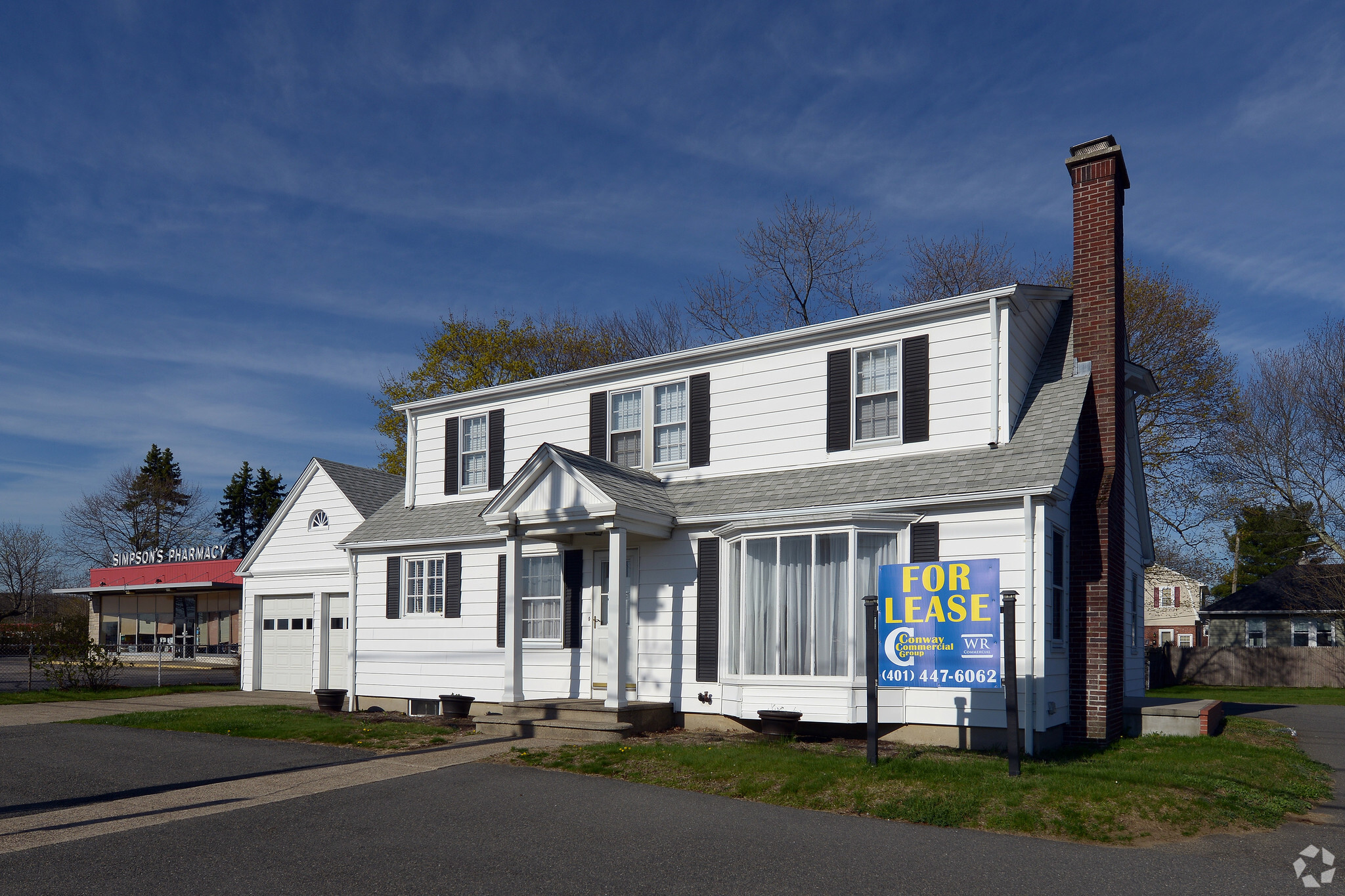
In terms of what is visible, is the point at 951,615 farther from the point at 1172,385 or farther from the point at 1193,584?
the point at 1193,584

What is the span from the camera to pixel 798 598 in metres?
13.3

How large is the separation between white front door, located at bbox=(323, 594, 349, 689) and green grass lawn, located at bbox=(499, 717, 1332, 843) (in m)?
11.8

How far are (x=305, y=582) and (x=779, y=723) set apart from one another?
50.0 feet

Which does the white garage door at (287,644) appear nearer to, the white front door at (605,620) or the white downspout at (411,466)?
the white downspout at (411,466)

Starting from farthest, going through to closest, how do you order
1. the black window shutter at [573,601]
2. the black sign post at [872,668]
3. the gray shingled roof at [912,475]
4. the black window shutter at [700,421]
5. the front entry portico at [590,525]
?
the black window shutter at [700,421] → the black window shutter at [573,601] → the front entry portico at [590,525] → the gray shingled roof at [912,475] → the black sign post at [872,668]

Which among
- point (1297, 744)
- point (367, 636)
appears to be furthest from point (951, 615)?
point (367, 636)

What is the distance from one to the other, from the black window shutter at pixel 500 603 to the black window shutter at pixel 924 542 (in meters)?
7.19

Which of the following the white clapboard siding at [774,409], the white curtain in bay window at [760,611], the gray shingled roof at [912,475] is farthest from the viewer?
the white clapboard siding at [774,409]

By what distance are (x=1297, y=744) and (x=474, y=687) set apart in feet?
43.2

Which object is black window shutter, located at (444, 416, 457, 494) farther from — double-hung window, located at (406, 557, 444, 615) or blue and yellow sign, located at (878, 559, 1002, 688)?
blue and yellow sign, located at (878, 559, 1002, 688)

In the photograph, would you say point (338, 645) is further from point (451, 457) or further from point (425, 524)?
point (451, 457)

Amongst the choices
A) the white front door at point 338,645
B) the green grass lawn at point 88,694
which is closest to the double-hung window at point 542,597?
the white front door at point 338,645

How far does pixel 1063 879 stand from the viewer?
7164 mm

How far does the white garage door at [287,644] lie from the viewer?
24016mm
